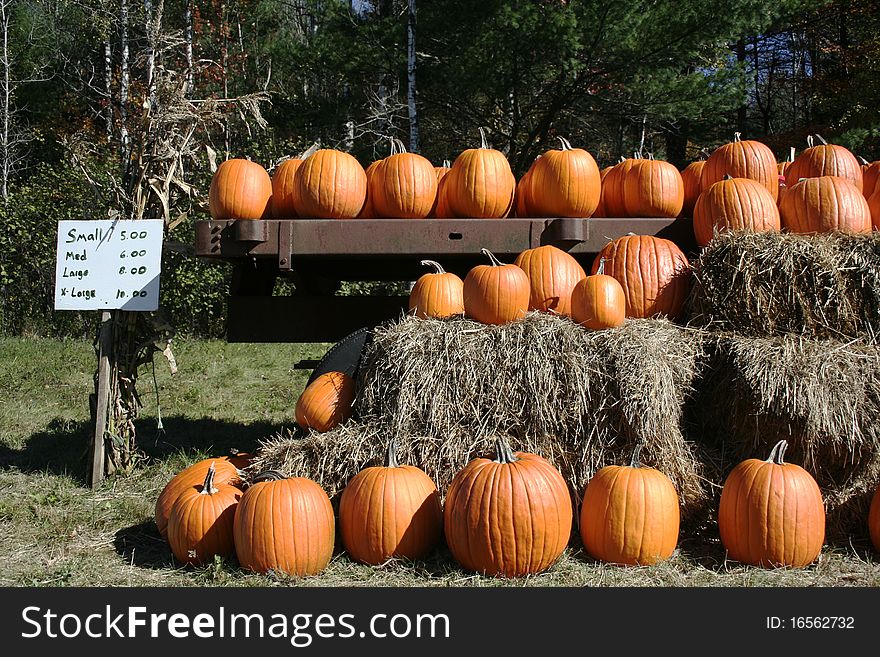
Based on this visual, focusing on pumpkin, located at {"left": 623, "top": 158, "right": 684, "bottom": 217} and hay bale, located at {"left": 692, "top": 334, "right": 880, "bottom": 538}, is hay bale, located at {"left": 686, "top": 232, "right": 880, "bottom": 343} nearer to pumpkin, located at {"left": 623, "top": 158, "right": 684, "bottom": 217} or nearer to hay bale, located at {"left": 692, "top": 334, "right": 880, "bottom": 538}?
hay bale, located at {"left": 692, "top": 334, "right": 880, "bottom": 538}

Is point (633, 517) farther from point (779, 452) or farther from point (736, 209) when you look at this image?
point (736, 209)

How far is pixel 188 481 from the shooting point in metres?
3.78

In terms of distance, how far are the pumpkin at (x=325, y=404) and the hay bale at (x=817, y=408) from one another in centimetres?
179

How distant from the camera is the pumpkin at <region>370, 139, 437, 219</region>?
441 cm

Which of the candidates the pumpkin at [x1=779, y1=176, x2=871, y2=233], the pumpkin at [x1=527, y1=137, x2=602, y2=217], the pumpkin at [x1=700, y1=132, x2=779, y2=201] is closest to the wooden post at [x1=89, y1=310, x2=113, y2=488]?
the pumpkin at [x1=527, y1=137, x2=602, y2=217]

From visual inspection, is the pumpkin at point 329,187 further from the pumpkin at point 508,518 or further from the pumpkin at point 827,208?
the pumpkin at point 827,208

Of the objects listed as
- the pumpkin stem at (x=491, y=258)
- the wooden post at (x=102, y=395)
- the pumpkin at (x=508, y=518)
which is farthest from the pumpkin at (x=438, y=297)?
the wooden post at (x=102, y=395)

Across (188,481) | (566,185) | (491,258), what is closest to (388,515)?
(188,481)

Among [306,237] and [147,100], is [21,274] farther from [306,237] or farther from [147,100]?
[306,237]

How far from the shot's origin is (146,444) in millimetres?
5645

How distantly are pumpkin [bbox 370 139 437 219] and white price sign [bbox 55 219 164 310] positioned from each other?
139cm

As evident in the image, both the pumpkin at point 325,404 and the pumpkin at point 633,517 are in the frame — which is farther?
the pumpkin at point 325,404

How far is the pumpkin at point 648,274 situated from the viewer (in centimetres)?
396

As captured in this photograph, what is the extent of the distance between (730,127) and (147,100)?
533 inches
